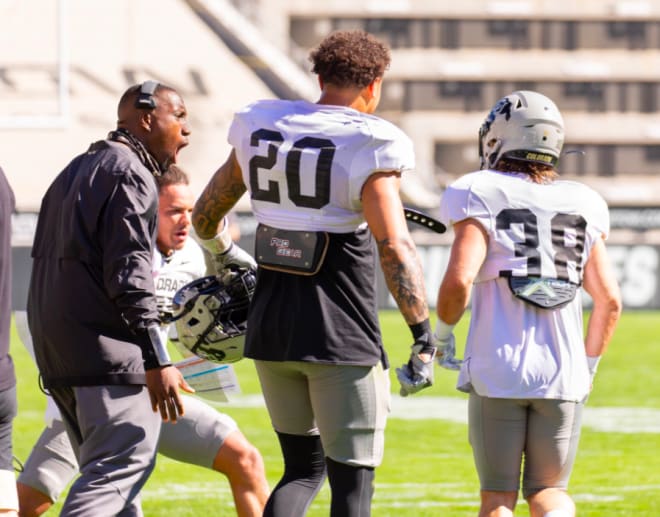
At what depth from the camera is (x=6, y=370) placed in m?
4.20

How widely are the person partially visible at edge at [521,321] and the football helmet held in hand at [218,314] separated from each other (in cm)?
96

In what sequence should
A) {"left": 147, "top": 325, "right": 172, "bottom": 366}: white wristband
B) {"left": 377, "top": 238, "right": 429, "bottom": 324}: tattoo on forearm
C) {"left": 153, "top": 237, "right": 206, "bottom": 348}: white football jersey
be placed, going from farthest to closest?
{"left": 153, "top": 237, "right": 206, "bottom": 348}: white football jersey → {"left": 377, "top": 238, "right": 429, "bottom": 324}: tattoo on forearm → {"left": 147, "top": 325, "right": 172, "bottom": 366}: white wristband

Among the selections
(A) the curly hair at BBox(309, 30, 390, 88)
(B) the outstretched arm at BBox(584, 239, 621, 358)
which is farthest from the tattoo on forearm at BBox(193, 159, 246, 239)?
(B) the outstretched arm at BBox(584, 239, 621, 358)

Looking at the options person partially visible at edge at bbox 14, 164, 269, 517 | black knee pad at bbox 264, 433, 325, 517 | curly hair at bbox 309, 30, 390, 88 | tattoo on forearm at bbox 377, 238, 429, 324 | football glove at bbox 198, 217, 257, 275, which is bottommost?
person partially visible at edge at bbox 14, 164, 269, 517

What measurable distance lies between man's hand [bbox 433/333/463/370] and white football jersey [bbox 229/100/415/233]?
1.80 feet

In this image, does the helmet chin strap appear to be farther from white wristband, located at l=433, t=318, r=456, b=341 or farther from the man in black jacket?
the man in black jacket

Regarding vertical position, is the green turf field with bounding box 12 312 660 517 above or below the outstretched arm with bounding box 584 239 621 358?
below

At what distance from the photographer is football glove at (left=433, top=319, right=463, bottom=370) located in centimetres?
446

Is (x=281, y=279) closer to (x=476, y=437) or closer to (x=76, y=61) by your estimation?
(x=476, y=437)

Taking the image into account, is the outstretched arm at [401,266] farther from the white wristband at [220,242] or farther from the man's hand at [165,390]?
the white wristband at [220,242]

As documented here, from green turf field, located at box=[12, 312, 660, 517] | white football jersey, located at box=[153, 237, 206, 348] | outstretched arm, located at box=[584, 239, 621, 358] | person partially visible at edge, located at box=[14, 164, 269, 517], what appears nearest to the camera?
outstretched arm, located at box=[584, 239, 621, 358]

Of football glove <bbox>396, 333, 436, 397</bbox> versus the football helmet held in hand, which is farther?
the football helmet held in hand

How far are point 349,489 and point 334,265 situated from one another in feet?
2.18

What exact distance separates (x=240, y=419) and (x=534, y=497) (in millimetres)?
7315
